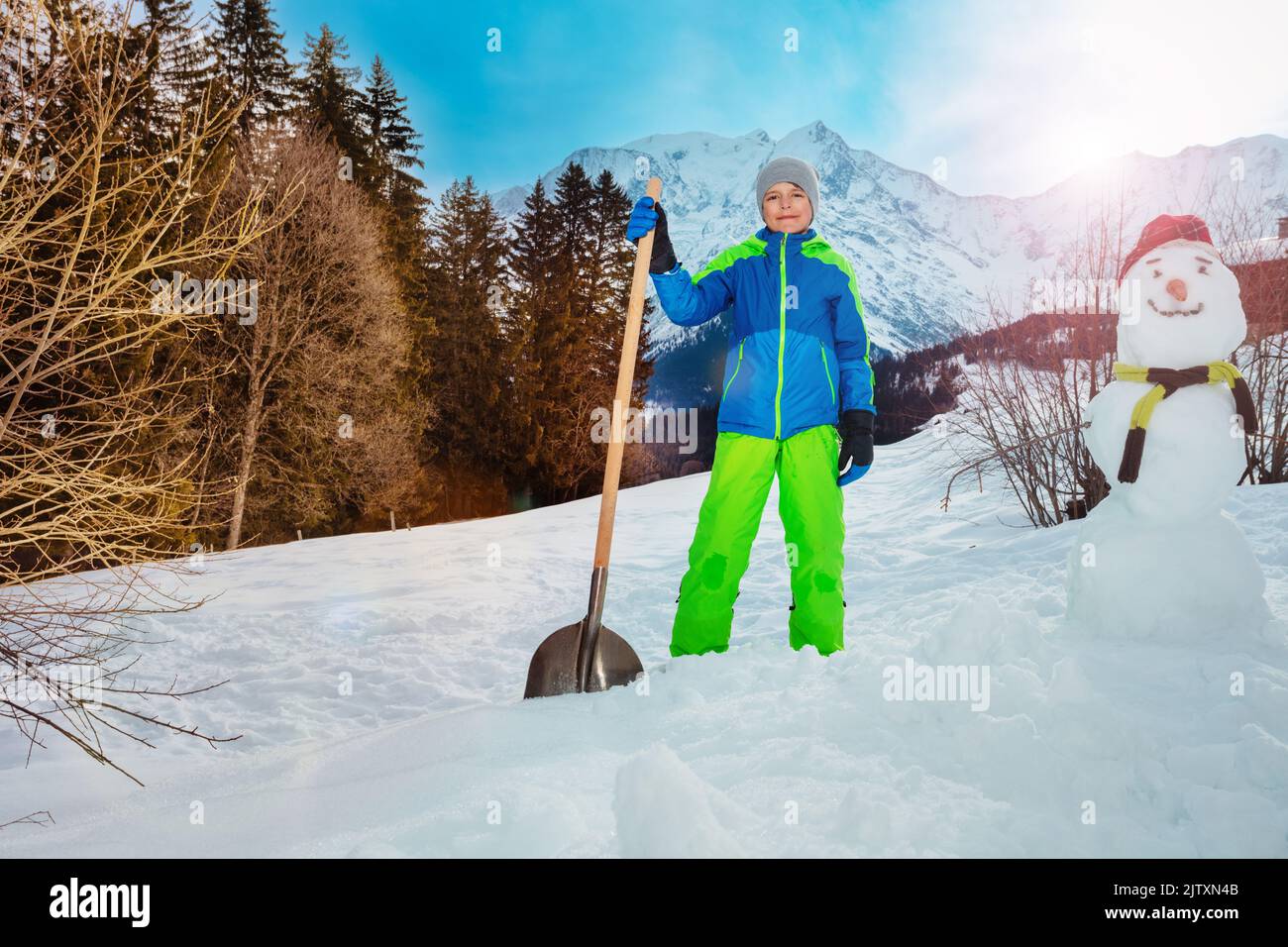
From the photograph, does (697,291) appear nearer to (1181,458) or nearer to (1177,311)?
(1177,311)

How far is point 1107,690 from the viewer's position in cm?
208

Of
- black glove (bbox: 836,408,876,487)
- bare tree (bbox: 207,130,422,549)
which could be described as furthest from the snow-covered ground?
bare tree (bbox: 207,130,422,549)

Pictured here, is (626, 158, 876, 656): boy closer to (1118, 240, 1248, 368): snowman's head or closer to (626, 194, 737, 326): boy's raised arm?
(626, 194, 737, 326): boy's raised arm

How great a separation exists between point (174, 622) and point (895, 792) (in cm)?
555

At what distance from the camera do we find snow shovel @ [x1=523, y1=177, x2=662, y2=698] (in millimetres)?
2623

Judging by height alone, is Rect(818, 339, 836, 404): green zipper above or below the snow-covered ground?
above

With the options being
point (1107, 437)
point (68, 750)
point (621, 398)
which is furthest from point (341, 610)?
point (1107, 437)

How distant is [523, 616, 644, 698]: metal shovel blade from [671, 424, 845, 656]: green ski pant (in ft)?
1.36

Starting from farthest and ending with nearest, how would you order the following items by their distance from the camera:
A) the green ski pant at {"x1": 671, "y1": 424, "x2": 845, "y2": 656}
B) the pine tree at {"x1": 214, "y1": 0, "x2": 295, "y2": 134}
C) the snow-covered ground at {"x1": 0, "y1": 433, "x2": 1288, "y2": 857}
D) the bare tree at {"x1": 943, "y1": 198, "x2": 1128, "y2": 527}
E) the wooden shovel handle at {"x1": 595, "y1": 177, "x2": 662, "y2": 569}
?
1. the pine tree at {"x1": 214, "y1": 0, "x2": 295, "y2": 134}
2. the bare tree at {"x1": 943, "y1": 198, "x2": 1128, "y2": 527}
3. the green ski pant at {"x1": 671, "y1": 424, "x2": 845, "y2": 656}
4. the wooden shovel handle at {"x1": 595, "y1": 177, "x2": 662, "y2": 569}
5. the snow-covered ground at {"x1": 0, "y1": 433, "x2": 1288, "y2": 857}
